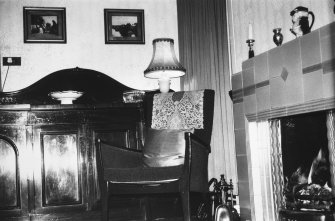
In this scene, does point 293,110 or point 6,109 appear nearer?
point 293,110

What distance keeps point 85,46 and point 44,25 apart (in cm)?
43

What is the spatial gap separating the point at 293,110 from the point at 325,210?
565mm

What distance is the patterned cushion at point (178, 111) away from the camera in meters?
2.98

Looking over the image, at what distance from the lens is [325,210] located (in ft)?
6.84

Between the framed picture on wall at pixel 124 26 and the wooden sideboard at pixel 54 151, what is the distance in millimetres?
982

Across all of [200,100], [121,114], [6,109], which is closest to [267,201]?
[200,100]

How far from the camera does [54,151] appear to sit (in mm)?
3195

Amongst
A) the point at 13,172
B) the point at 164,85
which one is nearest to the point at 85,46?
A: the point at 164,85

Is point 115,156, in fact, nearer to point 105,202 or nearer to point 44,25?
point 105,202

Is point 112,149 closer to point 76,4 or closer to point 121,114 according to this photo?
point 121,114

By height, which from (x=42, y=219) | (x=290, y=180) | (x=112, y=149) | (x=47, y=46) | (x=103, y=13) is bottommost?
(x=42, y=219)

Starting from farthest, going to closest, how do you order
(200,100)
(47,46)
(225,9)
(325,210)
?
(225,9)
(47,46)
(200,100)
(325,210)

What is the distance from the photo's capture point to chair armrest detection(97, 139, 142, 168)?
2.67m

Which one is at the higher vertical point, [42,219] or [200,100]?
[200,100]
